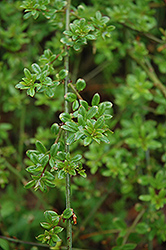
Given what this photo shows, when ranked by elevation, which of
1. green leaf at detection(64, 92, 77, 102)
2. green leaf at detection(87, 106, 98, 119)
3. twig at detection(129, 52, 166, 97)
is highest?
green leaf at detection(64, 92, 77, 102)

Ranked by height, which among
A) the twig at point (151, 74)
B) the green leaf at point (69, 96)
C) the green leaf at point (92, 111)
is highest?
the green leaf at point (69, 96)

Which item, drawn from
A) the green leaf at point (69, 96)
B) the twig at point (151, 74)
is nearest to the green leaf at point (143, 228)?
the twig at point (151, 74)

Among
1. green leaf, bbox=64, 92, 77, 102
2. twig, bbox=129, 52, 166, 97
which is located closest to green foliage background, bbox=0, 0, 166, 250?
twig, bbox=129, 52, 166, 97

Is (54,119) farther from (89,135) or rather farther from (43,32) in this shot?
(89,135)

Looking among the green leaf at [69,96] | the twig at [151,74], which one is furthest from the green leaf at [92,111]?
the twig at [151,74]

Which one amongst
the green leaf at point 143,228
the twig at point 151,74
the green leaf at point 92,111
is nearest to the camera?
the green leaf at point 92,111

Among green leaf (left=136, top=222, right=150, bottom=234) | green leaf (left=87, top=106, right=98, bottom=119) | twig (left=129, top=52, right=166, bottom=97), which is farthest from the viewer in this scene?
twig (left=129, top=52, right=166, bottom=97)

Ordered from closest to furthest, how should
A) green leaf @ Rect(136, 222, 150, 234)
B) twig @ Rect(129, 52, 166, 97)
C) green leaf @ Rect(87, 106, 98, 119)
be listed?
green leaf @ Rect(87, 106, 98, 119)
green leaf @ Rect(136, 222, 150, 234)
twig @ Rect(129, 52, 166, 97)

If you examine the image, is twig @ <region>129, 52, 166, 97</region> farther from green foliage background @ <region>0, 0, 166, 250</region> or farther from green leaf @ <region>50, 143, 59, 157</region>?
green leaf @ <region>50, 143, 59, 157</region>

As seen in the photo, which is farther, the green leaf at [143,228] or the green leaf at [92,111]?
the green leaf at [143,228]

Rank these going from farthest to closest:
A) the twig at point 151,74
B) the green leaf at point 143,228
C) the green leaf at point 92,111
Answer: the twig at point 151,74 < the green leaf at point 143,228 < the green leaf at point 92,111

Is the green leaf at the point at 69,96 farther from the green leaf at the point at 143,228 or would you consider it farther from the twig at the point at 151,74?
the green leaf at the point at 143,228

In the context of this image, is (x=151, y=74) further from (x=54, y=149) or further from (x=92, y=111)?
(x=54, y=149)

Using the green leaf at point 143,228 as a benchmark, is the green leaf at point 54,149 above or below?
above
